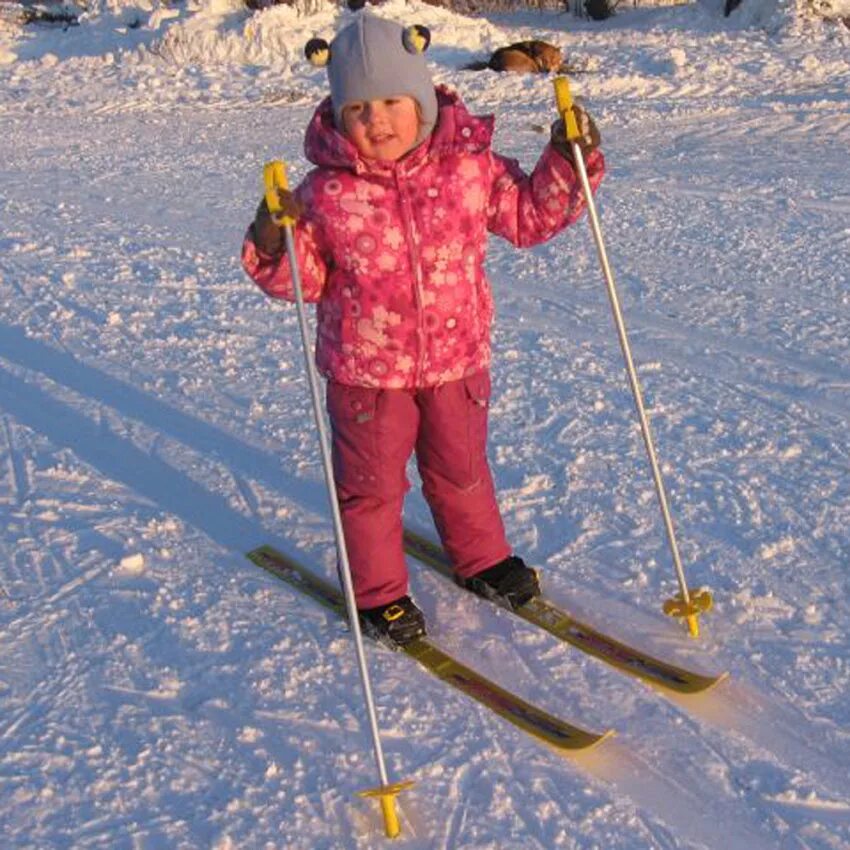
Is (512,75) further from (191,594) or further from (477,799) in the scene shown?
(477,799)

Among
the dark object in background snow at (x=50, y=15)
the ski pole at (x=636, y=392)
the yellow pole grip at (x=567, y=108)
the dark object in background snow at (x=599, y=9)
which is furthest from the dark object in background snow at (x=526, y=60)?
the yellow pole grip at (x=567, y=108)

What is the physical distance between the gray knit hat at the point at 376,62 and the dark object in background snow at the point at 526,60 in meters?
10.5

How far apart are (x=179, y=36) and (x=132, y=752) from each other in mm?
12937

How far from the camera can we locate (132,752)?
2875 millimetres

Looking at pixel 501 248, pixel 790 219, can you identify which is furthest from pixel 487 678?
pixel 790 219

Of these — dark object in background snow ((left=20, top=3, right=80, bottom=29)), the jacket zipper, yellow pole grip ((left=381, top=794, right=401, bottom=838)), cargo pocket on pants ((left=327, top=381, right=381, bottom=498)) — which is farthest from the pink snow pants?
dark object in background snow ((left=20, top=3, right=80, bottom=29))

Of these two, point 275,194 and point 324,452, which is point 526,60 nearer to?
point 275,194

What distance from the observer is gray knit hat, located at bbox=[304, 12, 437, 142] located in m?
2.74

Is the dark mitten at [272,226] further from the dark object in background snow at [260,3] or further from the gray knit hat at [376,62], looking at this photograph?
the dark object in background snow at [260,3]

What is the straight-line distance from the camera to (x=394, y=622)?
3.29m

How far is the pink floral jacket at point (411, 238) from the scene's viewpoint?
9.51ft

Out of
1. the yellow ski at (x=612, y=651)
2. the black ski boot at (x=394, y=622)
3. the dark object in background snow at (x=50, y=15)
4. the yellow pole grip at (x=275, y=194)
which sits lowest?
the yellow ski at (x=612, y=651)

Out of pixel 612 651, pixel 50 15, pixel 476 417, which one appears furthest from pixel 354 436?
pixel 50 15

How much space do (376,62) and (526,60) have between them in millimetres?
10893
